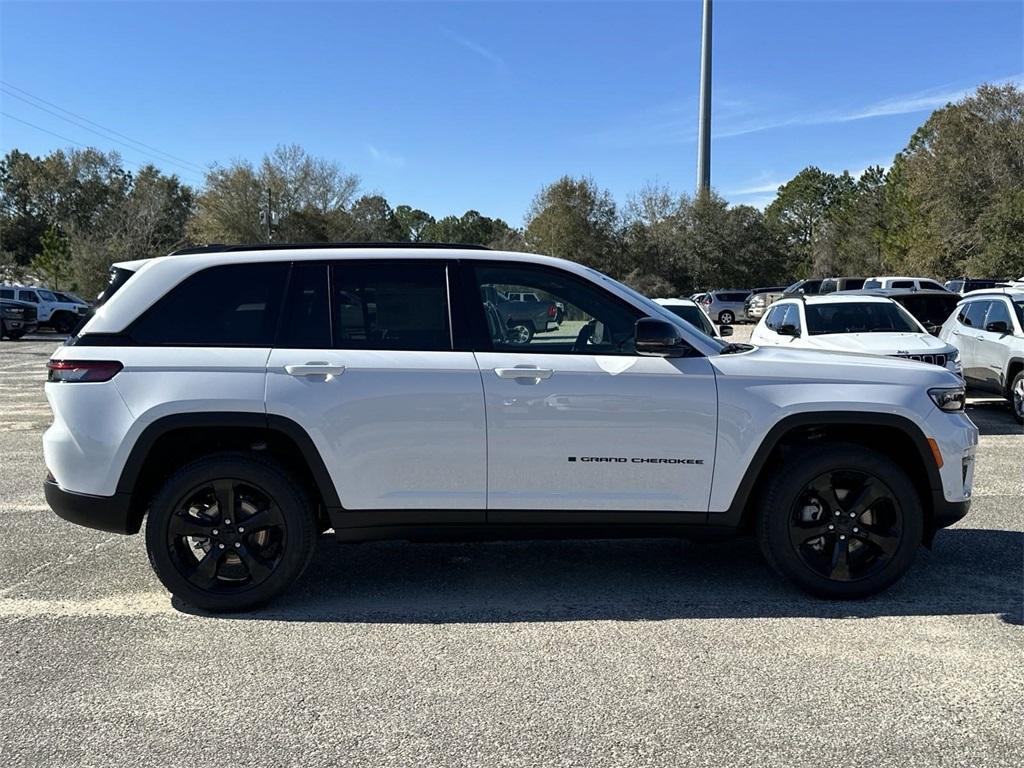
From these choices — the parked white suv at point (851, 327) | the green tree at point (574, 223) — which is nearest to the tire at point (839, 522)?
the parked white suv at point (851, 327)

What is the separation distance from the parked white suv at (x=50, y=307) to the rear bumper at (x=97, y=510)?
2742 cm

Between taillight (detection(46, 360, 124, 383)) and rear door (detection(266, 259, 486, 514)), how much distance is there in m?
0.80

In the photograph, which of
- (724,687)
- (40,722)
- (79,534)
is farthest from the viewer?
(79,534)

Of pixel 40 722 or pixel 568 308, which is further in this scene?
pixel 568 308

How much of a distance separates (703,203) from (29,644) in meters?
55.1

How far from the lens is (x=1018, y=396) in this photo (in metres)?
10.2

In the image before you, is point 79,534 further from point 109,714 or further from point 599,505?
point 599,505

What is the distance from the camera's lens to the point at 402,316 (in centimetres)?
420

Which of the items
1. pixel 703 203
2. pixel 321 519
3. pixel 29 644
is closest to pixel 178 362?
pixel 321 519

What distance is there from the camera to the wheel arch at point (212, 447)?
4.02m

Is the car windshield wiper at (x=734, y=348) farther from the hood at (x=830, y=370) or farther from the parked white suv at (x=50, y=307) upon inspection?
the parked white suv at (x=50, y=307)

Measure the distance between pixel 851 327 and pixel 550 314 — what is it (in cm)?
760

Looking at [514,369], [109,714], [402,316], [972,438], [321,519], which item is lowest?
[109,714]

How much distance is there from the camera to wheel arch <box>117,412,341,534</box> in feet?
13.2
